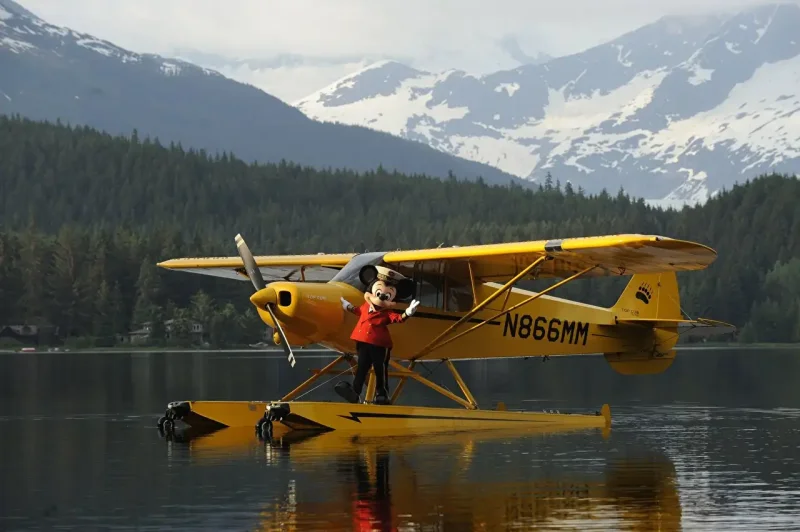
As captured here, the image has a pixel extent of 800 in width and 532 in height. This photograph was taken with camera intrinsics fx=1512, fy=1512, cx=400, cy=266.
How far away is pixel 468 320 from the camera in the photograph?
18656mm

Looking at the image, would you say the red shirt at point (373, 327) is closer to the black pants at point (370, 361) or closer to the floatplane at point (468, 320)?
the black pants at point (370, 361)

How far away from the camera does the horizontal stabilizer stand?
20.8 metres

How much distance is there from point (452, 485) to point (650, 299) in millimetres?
9983

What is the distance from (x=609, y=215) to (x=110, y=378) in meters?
154

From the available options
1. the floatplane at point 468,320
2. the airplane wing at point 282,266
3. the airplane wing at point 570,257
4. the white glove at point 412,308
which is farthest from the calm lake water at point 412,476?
the airplane wing at point 282,266

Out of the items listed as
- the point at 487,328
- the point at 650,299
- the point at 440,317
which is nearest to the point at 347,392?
the point at 440,317

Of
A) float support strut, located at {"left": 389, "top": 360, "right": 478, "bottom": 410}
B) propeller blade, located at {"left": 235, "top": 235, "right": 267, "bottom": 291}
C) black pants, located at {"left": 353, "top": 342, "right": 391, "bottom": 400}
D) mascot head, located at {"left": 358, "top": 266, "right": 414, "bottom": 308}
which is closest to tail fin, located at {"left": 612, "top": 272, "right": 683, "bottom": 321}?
float support strut, located at {"left": 389, "top": 360, "right": 478, "bottom": 410}

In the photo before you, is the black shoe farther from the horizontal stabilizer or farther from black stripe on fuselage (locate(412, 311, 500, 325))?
the horizontal stabilizer

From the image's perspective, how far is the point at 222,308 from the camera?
117688 mm

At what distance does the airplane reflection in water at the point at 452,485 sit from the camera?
1010cm

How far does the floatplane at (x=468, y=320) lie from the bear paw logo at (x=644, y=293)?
1cm

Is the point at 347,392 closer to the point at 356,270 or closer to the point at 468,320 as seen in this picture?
the point at 356,270

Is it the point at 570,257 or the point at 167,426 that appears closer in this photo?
the point at 167,426

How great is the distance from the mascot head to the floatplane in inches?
8.2
